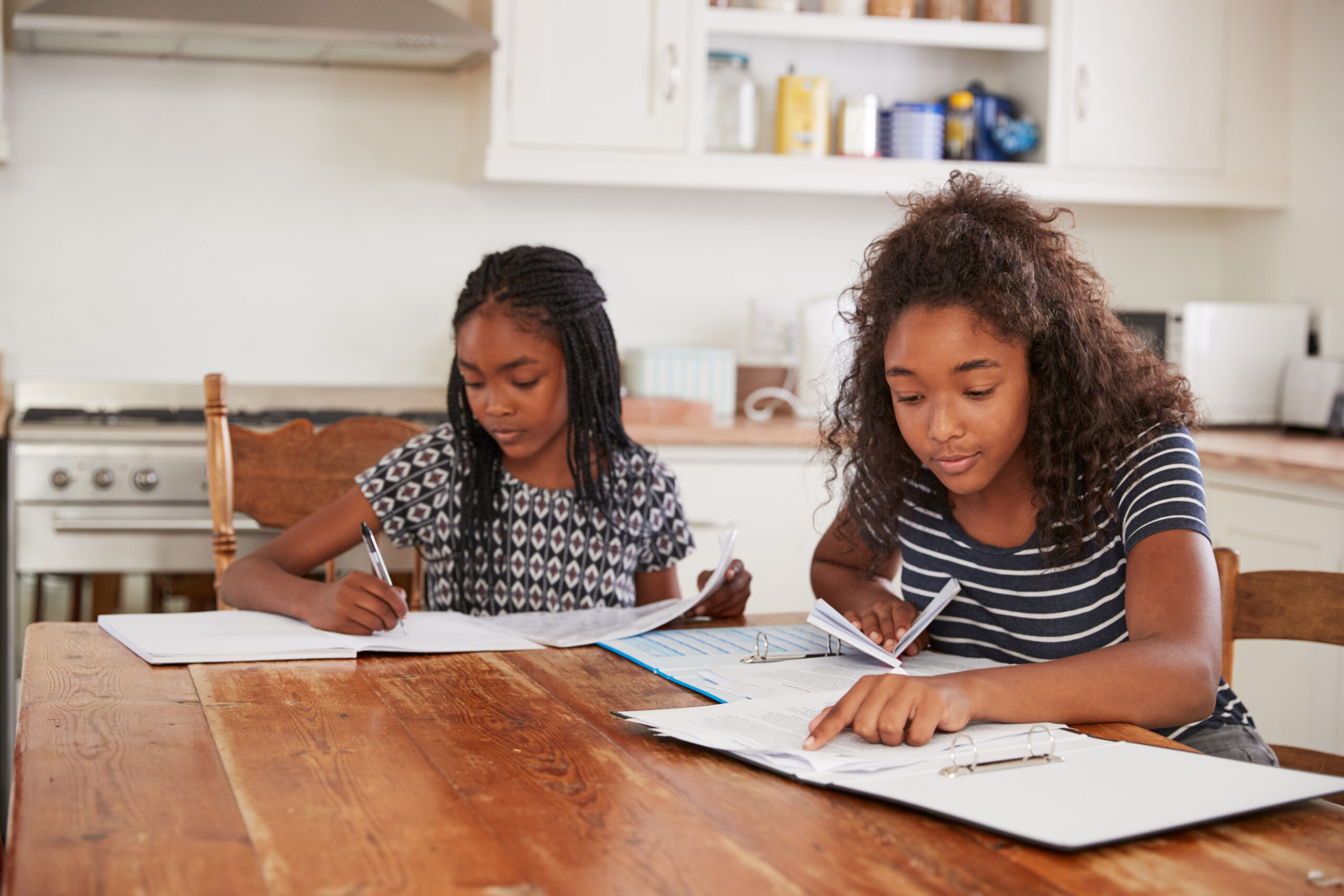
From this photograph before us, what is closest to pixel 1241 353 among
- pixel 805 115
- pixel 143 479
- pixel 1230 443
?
pixel 1230 443

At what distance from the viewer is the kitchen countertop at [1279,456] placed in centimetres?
224

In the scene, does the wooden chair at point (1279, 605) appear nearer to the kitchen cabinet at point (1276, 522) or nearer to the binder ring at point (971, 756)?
the binder ring at point (971, 756)

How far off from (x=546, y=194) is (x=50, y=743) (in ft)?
7.85

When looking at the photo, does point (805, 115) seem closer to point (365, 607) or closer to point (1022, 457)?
point (1022, 457)

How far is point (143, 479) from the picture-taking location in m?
2.34

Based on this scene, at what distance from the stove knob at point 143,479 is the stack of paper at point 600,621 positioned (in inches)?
49.4

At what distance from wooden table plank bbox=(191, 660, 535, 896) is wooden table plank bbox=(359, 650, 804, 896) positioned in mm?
17

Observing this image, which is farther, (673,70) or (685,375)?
(685,375)

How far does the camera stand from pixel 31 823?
0.69 m

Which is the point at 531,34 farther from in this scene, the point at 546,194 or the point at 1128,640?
the point at 1128,640

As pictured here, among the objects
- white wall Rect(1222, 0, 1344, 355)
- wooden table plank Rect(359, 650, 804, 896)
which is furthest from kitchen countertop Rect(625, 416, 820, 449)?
wooden table plank Rect(359, 650, 804, 896)

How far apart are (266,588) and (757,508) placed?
1460 mm

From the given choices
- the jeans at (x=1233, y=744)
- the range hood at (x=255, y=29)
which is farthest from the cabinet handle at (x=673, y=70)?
the jeans at (x=1233, y=744)

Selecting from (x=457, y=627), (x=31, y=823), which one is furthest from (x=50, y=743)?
(x=457, y=627)
